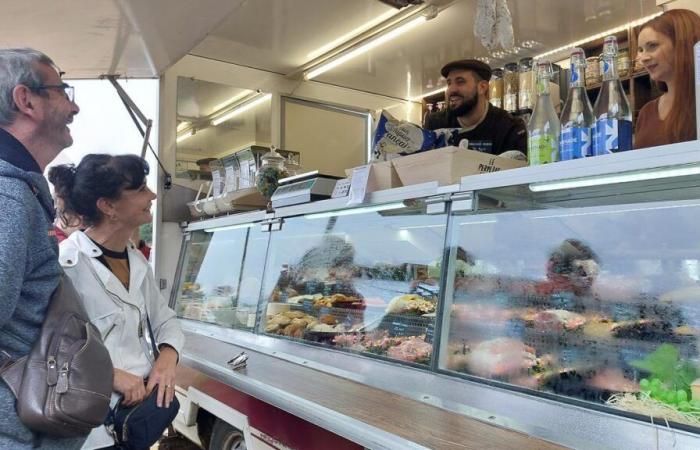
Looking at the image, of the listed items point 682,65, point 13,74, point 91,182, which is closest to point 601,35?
point 682,65

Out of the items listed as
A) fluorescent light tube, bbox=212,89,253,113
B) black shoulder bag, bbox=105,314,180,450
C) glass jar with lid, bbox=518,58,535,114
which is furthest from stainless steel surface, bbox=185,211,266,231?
glass jar with lid, bbox=518,58,535,114

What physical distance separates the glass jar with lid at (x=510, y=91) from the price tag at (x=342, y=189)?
255 cm

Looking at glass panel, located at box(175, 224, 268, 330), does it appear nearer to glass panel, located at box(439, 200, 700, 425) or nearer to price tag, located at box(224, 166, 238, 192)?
price tag, located at box(224, 166, 238, 192)

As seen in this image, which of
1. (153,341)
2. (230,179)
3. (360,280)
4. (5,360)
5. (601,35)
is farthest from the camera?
(601,35)

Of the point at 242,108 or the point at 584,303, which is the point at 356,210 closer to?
the point at 584,303

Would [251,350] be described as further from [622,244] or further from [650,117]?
[650,117]

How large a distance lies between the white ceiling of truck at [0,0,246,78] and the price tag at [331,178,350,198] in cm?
119

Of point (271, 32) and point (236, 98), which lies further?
point (236, 98)

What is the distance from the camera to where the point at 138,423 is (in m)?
1.61

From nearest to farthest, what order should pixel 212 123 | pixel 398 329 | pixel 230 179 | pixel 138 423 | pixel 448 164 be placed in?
pixel 138 423
pixel 448 164
pixel 398 329
pixel 230 179
pixel 212 123

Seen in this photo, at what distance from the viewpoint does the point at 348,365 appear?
1.99m

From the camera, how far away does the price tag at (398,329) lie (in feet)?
6.61

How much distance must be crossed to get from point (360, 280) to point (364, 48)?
8.75 feet

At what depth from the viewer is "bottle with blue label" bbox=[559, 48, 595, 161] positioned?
147cm
